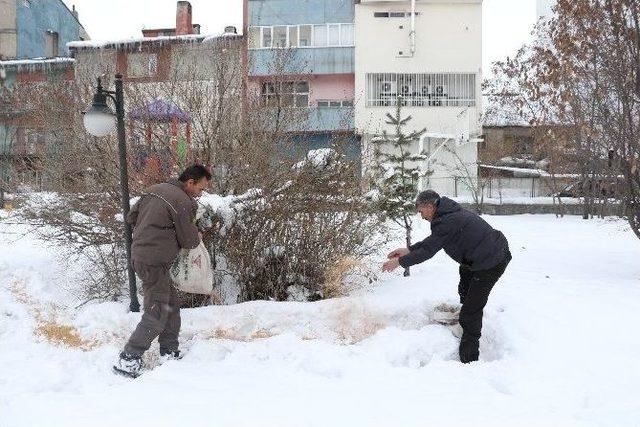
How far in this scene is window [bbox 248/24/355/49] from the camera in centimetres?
2730

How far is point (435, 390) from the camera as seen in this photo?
4348 mm

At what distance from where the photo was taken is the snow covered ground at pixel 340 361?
155 inches

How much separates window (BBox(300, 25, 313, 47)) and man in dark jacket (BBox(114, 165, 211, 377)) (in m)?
23.7

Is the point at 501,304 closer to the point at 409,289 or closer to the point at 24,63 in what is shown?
the point at 409,289

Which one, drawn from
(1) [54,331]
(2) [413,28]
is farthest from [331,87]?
(1) [54,331]

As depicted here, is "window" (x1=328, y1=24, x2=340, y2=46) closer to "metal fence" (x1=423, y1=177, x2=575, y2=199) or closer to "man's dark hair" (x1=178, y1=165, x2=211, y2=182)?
"metal fence" (x1=423, y1=177, x2=575, y2=199)

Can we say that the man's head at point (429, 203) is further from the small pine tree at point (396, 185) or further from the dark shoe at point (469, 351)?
the small pine tree at point (396, 185)

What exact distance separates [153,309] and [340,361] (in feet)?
5.47

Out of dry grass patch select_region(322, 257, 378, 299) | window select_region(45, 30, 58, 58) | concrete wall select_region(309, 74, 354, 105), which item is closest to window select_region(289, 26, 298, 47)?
concrete wall select_region(309, 74, 354, 105)

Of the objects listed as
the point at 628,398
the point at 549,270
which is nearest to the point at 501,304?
the point at 628,398

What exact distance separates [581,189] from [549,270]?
607 inches

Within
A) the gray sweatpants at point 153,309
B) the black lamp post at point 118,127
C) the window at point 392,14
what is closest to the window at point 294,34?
the window at point 392,14

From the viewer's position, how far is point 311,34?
27453mm

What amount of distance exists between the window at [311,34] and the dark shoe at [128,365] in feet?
78.6
